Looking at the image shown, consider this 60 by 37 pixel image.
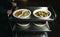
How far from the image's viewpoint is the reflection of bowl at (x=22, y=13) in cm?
104

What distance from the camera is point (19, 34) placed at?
133 cm

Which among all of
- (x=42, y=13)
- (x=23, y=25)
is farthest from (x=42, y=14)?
(x=23, y=25)

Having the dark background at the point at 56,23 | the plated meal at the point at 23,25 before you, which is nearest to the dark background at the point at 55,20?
the dark background at the point at 56,23

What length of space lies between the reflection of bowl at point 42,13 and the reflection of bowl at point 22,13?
6 cm

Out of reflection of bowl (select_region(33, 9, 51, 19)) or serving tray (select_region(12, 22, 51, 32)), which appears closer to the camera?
reflection of bowl (select_region(33, 9, 51, 19))

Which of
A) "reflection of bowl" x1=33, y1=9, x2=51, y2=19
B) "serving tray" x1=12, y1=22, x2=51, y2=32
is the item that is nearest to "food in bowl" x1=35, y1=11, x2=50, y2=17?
"reflection of bowl" x1=33, y1=9, x2=51, y2=19

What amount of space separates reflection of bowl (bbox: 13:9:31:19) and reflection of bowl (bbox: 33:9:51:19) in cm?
6

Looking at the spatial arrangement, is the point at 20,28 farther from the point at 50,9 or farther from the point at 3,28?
the point at 50,9

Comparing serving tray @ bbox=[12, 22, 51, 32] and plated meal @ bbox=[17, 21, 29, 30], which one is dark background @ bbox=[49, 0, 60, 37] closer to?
serving tray @ bbox=[12, 22, 51, 32]

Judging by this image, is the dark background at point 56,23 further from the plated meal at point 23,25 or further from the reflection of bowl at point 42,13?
the plated meal at point 23,25

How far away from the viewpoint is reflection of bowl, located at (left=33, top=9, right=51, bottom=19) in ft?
3.40

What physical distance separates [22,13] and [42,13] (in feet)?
0.57

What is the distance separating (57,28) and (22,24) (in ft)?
1.10

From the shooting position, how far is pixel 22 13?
42.5 inches
